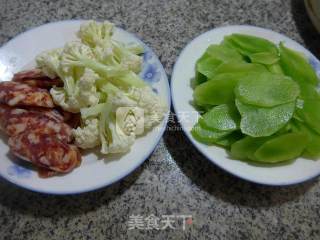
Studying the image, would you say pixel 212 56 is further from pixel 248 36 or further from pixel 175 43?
pixel 175 43

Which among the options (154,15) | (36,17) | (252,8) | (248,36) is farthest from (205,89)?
(36,17)

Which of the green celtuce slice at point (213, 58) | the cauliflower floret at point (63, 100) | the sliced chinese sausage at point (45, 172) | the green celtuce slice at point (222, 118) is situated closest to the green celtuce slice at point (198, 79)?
the green celtuce slice at point (213, 58)

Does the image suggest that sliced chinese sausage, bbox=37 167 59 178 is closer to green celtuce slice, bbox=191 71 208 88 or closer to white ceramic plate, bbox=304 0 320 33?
green celtuce slice, bbox=191 71 208 88

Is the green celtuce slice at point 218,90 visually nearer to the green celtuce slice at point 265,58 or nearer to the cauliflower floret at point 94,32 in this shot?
the green celtuce slice at point 265,58

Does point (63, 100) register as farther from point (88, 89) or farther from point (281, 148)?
point (281, 148)

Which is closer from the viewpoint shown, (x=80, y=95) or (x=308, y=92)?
(x=80, y=95)

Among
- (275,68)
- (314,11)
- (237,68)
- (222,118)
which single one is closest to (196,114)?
(222,118)
